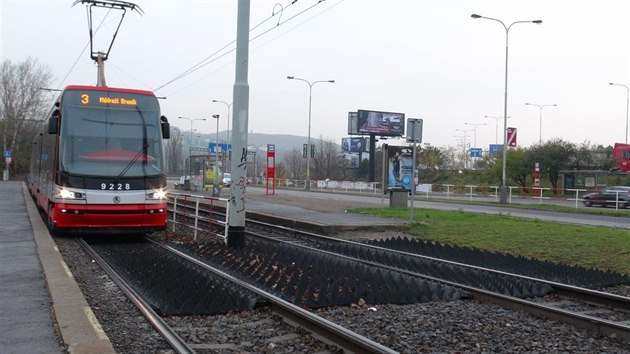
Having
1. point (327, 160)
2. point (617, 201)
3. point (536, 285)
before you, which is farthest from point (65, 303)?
point (327, 160)

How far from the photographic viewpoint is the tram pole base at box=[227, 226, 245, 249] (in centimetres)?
1307

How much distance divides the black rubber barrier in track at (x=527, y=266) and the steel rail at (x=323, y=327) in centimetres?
481

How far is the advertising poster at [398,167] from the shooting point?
29.9 metres

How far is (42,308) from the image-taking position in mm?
7098

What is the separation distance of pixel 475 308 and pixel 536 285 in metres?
1.74

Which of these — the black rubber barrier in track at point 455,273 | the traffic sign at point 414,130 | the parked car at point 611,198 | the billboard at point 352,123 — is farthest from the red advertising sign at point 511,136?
the billboard at point 352,123

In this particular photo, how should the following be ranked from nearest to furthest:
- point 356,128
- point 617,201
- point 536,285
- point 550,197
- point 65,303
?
point 65,303
point 536,285
point 617,201
point 550,197
point 356,128

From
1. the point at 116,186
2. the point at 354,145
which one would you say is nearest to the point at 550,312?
the point at 116,186

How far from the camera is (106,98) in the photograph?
48.1 feet

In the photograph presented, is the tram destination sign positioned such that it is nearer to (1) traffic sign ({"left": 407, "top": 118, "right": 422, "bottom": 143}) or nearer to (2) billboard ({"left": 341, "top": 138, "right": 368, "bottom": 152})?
(1) traffic sign ({"left": 407, "top": 118, "right": 422, "bottom": 143})

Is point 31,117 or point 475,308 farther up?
point 31,117

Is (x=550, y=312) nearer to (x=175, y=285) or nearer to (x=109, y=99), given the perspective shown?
(x=175, y=285)

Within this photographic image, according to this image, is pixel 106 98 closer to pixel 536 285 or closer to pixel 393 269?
pixel 393 269

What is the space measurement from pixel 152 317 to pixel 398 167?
23.9m
